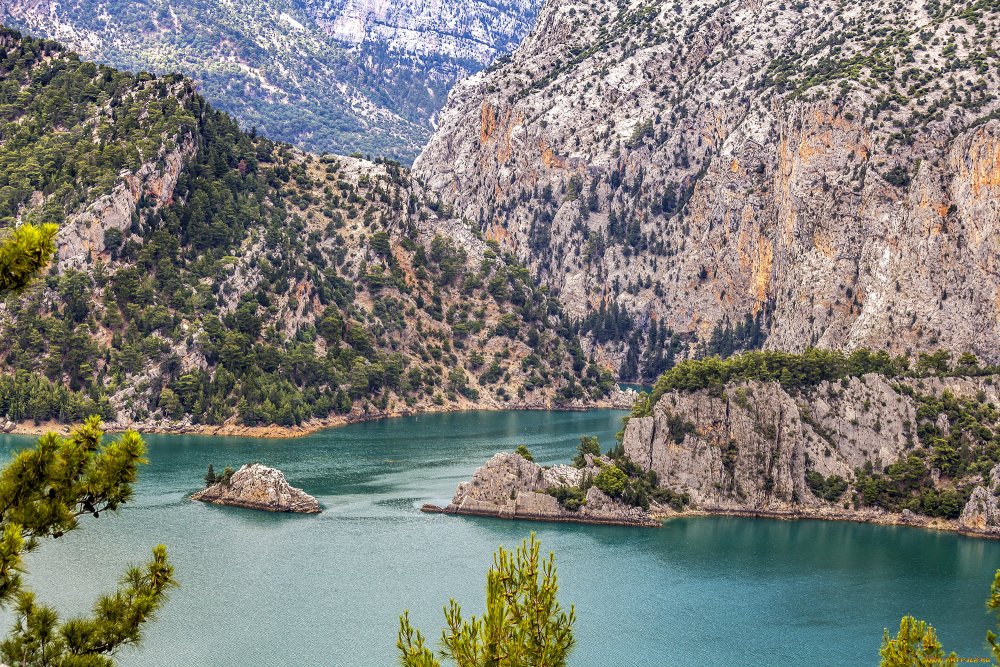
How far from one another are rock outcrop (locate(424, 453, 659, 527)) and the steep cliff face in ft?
20.8

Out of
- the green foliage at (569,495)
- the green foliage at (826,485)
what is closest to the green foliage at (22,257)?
the green foliage at (569,495)

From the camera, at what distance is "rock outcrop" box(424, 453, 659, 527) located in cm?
11044

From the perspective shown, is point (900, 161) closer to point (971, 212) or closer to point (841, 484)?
point (971, 212)

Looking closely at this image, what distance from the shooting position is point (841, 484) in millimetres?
114812

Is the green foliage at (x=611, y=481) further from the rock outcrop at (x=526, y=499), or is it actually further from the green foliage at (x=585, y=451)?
the green foliage at (x=585, y=451)

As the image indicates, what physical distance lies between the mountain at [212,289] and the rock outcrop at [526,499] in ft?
150

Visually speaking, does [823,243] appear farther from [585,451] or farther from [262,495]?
[262,495]

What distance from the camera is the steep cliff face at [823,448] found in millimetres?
113250

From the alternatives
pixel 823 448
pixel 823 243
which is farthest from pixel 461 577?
pixel 823 243

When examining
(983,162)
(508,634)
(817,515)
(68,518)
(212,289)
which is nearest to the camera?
(68,518)

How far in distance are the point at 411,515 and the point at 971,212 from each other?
7574 centimetres

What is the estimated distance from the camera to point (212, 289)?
16412 centimetres

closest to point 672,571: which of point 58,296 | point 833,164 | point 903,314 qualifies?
point 903,314

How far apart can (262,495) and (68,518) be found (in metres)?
85.6
